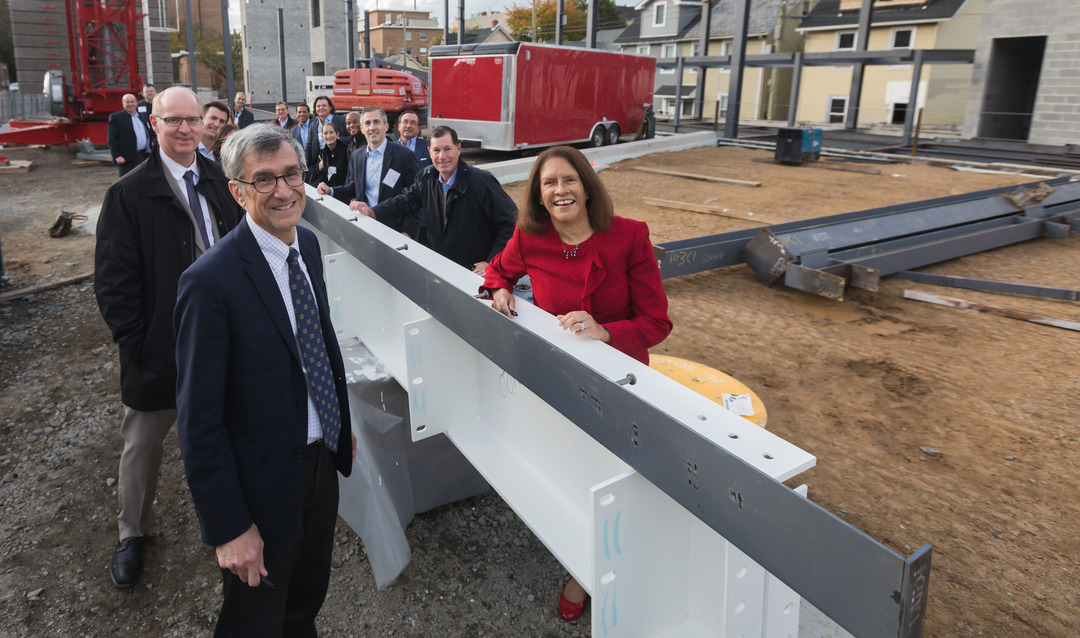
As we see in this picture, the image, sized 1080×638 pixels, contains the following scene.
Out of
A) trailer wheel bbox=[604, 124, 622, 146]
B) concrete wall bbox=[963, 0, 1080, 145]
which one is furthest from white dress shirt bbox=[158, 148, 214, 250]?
concrete wall bbox=[963, 0, 1080, 145]

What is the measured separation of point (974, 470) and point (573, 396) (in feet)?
9.99

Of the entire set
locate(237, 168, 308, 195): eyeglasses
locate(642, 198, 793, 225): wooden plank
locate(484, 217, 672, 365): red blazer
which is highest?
locate(237, 168, 308, 195): eyeglasses

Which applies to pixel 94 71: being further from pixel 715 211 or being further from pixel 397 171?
pixel 397 171

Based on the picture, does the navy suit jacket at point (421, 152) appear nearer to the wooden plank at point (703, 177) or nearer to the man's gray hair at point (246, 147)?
the man's gray hair at point (246, 147)

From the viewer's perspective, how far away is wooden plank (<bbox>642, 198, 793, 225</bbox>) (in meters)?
9.96

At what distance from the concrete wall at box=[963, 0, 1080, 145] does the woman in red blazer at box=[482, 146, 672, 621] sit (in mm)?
21051

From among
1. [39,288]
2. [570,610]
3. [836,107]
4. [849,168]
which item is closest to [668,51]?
[836,107]

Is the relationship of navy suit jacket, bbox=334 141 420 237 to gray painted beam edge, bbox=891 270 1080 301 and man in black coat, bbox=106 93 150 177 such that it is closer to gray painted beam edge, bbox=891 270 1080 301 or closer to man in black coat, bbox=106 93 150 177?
gray painted beam edge, bbox=891 270 1080 301

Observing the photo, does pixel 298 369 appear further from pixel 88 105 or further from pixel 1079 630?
pixel 88 105

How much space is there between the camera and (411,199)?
4809 millimetres

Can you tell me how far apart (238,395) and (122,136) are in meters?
10.7

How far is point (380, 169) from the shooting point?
5633 millimetres

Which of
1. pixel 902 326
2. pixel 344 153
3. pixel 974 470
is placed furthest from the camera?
pixel 344 153

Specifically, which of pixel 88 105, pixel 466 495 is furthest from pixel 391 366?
pixel 88 105
